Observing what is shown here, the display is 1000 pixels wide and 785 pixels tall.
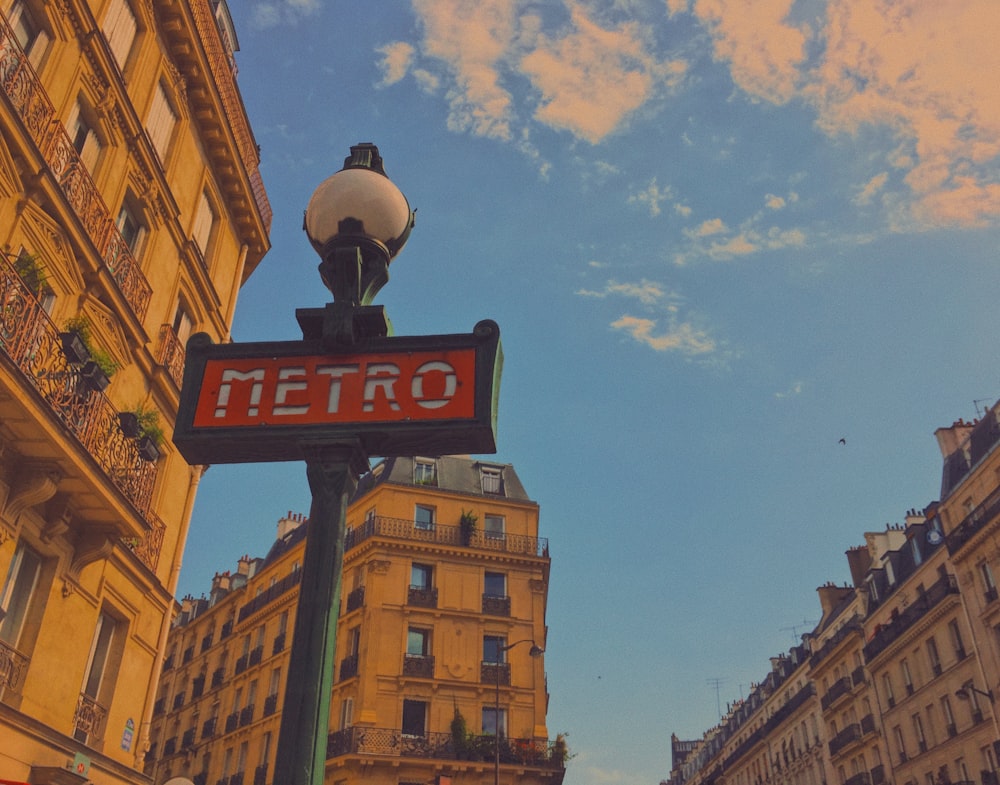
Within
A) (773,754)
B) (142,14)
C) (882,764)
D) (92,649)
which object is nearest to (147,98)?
(142,14)

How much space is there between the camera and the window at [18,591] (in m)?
11.8

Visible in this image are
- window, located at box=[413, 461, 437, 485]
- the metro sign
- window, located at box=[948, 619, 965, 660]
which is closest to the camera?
the metro sign

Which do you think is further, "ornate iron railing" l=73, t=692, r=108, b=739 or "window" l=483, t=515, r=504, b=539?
"window" l=483, t=515, r=504, b=539

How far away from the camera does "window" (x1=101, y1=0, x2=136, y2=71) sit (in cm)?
1529

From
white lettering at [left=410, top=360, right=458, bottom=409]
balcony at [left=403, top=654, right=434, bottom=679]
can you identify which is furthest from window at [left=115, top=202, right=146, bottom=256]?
balcony at [left=403, top=654, right=434, bottom=679]

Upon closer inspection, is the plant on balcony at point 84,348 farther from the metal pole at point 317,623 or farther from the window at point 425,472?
the window at point 425,472

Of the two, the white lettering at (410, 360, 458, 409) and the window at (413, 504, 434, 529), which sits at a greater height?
the window at (413, 504, 434, 529)

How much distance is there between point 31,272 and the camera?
1149 cm

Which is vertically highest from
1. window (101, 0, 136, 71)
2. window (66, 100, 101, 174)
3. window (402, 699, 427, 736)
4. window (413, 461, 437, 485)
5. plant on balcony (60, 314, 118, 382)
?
window (413, 461, 437, 485)

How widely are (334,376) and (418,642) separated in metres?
35.7

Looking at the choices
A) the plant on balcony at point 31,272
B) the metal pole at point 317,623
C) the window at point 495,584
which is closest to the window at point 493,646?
the window at point 495,584

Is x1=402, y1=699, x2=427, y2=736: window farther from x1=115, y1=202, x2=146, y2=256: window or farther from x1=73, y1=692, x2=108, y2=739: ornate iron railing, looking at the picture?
x1=115, y1=202, x2=146, y2=256: window

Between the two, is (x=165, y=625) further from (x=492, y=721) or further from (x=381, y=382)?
(x=492, y=721)

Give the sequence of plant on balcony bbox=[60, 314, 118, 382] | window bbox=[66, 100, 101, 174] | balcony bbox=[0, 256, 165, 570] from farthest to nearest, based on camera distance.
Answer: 1. window bbox=[66, 100, 101, 174]
2. plant on balcony bbox=[60, 314, 118, 382]
3. balcony bbox=[0, 256, 165, 570]
